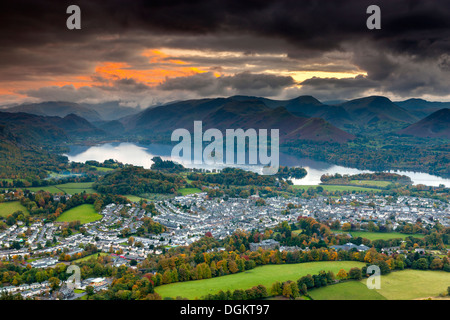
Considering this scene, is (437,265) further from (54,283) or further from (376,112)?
(376,112)

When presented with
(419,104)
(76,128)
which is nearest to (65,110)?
(76,128)

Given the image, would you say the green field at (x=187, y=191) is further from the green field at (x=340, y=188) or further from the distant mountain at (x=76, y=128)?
the distant mountain at (x=76, y=128)

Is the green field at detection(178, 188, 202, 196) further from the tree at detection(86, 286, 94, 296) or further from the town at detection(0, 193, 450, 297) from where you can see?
the tree at detection(86, 286, 94, 296)

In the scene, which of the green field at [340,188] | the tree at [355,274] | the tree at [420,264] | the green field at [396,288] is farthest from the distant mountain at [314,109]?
the tree at [355,274]

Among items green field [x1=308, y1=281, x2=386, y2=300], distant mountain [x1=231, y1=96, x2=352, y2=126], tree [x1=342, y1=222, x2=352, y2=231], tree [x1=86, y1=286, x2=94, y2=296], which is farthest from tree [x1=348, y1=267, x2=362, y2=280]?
distant mountain [x1=231, y1=96, x2=352, y2=126]

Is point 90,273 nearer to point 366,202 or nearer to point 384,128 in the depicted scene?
point 366,202
